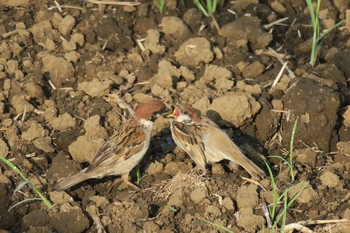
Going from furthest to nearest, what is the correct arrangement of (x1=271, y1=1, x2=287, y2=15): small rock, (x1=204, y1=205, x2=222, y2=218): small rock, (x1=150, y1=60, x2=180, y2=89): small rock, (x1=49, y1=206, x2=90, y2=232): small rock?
1. (x1=271, y1=1, x2=287, y2=15): small rock
2. (x1=150, y1=60, x2=180, y2=89): small rock
3. (x1=204, y1=205, x2=222, y2=218): small rock
4. (x1=49, y1=206, x2=90, y2=232): small rock

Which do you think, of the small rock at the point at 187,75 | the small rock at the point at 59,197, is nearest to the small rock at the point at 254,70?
the small rock at the point at 187,75

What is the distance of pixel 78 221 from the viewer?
24.4 ft

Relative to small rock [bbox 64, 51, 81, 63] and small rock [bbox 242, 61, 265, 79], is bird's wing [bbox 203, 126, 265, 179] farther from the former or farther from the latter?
small rock [bbox 64, 51, 81, 63]

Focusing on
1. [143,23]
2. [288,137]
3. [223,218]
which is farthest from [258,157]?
[143,23]

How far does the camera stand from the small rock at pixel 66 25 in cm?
979

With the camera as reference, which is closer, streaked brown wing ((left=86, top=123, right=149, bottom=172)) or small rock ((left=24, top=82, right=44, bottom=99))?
streaked brown wing ((left=86, top=123, right=149, bottom=172))

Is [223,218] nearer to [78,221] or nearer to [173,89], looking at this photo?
[78,221]

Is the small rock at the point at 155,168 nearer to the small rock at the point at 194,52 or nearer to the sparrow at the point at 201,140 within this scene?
the sparrow at the point at 201,140

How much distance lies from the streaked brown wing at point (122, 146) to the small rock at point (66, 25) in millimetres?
2047

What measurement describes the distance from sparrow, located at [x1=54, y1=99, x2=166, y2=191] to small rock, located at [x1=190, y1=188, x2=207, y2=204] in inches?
24.9

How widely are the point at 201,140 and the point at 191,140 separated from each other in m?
0.12

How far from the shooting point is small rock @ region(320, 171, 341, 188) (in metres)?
7.92

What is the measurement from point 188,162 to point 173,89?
3.48 feet

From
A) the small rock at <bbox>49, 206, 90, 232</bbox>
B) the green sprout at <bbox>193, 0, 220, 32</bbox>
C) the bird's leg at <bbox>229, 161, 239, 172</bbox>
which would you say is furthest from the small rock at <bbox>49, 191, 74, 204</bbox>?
the green sprout at <bbox>193, 0, 220, 32</bbox>
